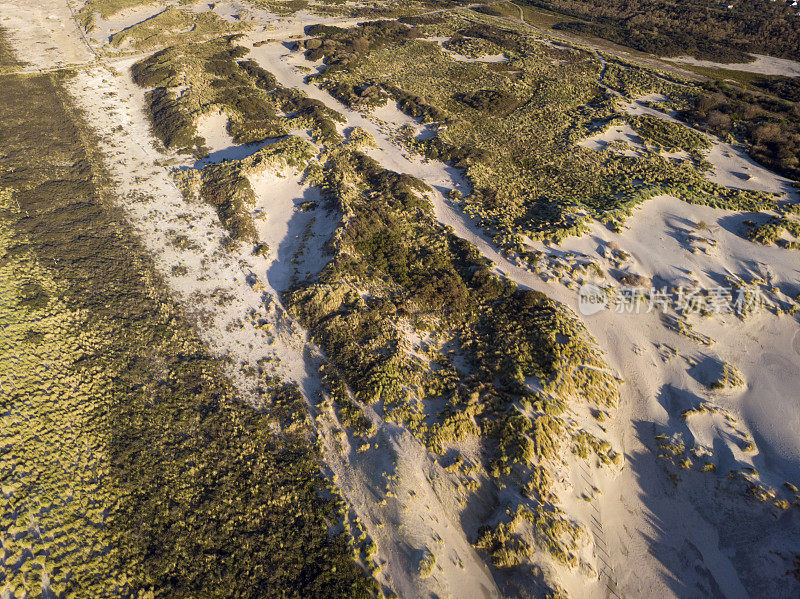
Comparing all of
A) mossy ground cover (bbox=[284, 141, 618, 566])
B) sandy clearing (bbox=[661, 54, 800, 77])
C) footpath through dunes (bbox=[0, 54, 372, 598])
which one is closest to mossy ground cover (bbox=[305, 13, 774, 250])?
mossy ground cover (bbox=[284, 141, 618, 566])

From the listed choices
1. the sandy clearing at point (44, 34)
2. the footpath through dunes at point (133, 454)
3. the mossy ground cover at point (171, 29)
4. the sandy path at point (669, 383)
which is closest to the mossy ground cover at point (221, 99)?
the mossy ground cover at point (171, 29)

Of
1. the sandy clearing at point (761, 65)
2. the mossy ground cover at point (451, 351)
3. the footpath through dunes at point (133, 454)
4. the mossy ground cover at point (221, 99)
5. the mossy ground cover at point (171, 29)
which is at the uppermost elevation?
the sandy clearing at point (761, 65)

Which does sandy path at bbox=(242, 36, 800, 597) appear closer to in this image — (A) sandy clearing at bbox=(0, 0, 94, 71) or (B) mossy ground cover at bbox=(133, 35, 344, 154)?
(B) mossy ground cover at bbox=(133, 35, 344, 154)

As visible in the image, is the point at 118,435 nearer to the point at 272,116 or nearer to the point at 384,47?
the point at 272,116

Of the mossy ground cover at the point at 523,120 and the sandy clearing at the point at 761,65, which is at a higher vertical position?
the sandy clearing at the point at 761,65

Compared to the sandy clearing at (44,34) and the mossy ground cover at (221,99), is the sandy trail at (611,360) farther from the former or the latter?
the sandy clearing at (44,34)

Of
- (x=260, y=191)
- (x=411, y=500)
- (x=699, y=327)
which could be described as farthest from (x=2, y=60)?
(x=699, y=327)
